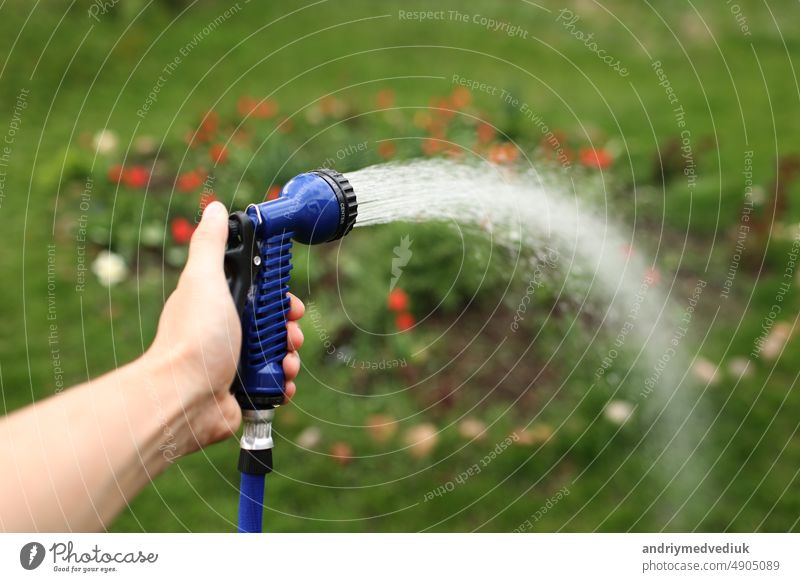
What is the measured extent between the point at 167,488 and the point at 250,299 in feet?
3.83

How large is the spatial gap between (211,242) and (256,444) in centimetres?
38

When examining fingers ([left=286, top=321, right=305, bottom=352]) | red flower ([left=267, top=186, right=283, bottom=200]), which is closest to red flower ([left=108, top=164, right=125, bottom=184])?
red flower ([left=267, top=186, right=283, bottom=200])

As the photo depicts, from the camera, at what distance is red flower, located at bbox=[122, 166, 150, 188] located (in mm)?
3320

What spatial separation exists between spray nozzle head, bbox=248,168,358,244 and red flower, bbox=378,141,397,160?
1729 mm

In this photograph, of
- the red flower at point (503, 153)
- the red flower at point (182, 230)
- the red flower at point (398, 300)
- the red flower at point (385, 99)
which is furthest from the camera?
the red flower at point (385, 99)

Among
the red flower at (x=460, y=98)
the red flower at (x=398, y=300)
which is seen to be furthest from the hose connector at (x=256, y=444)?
the red flower at (x=460, y=98)

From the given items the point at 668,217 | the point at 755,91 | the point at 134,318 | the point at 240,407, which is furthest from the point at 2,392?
the point at 755,91

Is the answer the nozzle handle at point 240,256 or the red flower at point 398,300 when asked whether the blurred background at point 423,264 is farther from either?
the nozzle handle at point 240,256

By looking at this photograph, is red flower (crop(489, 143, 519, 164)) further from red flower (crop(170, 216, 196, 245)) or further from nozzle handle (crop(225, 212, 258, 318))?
nozzle handle (crop(225, 212, 258, 318))

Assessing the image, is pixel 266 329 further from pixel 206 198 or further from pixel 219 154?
pixel 219 154

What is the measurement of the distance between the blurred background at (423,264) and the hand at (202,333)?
3.09 feet

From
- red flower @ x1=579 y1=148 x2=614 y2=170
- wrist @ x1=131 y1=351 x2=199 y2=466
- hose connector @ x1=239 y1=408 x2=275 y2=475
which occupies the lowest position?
hose connector @ x1=239 y1=408 x2=275 y2=475
